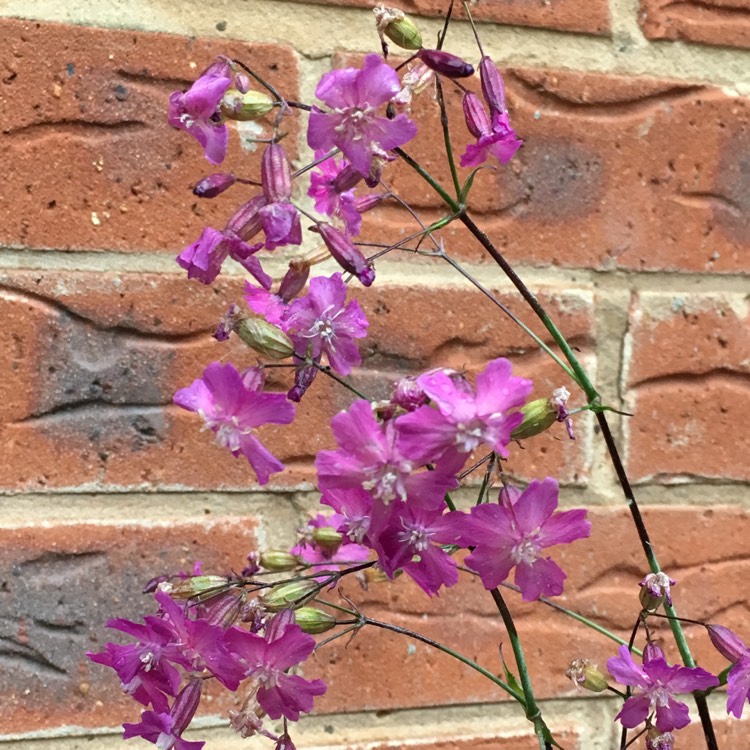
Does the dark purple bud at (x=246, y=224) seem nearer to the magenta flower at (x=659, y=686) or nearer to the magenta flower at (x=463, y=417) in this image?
the magenta flower at (x=463, y=417)

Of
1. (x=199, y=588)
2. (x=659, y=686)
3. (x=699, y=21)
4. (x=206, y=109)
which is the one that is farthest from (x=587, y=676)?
A: (x=699, y=21)

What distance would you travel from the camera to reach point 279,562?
1.14 ft

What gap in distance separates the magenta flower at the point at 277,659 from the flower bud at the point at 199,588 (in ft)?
0.10

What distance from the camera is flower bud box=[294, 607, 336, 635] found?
1.07ft

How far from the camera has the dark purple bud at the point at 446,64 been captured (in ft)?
0.92

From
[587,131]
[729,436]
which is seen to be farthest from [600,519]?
[587,131]

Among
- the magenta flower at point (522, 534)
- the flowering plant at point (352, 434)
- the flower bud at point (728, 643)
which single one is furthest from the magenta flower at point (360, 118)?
the flower bud at point (728, 643)

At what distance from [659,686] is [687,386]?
0.26m

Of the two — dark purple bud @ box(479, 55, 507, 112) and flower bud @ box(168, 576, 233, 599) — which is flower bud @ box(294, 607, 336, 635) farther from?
dark purple bud @ box(479, 55, 507, 112)

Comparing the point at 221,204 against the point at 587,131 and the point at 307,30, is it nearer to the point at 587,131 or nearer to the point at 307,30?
the point at 307,30

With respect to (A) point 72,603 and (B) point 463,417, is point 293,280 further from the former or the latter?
(A) point 72,603

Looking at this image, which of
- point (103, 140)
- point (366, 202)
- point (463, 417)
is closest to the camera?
point (463, 417)

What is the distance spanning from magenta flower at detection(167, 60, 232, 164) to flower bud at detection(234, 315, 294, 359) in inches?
2.1

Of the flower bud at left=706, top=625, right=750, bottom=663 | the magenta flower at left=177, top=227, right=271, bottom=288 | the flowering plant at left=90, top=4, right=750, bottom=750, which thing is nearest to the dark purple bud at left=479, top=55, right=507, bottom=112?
the flowering plant at left=90, top=4, right=750, bottom=750
